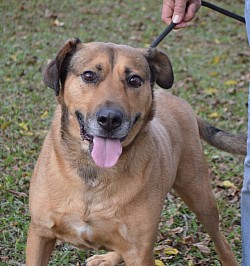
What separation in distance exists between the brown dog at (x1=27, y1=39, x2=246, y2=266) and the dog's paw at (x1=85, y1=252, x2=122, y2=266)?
813mm

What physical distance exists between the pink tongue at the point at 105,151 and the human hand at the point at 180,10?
1.14 meters

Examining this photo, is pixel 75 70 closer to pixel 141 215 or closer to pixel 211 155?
pixel 141 215

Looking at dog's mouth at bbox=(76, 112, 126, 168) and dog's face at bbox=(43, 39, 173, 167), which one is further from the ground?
dog's face at bbox=(43, 39, 173, 167)

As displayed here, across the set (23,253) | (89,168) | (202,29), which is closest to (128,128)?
(89,168)

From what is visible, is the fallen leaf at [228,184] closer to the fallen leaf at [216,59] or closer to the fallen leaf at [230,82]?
the fallen leaf at [230,82]

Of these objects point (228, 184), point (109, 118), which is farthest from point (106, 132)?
point (228, 184)

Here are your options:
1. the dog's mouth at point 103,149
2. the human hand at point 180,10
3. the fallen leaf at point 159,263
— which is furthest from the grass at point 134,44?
the human hand at point 180,10

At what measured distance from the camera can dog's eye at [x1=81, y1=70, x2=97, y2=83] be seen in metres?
3.92

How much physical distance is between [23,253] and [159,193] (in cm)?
145

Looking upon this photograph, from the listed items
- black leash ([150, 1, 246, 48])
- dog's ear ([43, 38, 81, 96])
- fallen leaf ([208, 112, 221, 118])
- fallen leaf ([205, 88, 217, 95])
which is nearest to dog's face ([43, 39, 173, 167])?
dog's ear ([43, 38, 81, 96])

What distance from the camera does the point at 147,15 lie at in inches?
548

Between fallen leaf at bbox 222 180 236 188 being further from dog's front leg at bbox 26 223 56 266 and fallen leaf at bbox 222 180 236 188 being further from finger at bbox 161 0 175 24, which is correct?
dog's front leg at bbox 26 223 56 266

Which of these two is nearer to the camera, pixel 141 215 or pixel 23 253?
pixel 141 215

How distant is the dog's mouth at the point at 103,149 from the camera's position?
12.5ft
